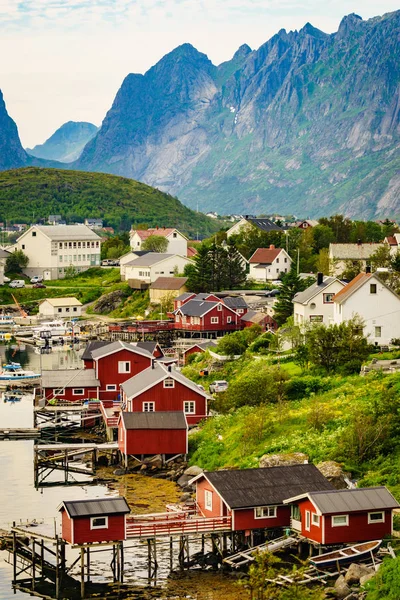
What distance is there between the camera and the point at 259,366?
→ 69.1 m

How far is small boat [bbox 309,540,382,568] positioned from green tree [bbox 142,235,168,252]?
111297mm

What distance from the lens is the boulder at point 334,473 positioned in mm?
44312

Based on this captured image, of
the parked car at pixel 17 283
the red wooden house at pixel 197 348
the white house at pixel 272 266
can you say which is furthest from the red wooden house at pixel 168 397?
the parked car at pixel 17 283

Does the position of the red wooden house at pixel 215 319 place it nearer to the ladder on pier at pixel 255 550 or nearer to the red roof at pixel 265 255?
the red roof at pixel 265 255

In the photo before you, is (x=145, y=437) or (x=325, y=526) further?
(x=145, y=437)

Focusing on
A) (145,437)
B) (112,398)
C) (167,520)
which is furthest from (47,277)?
(167,520)

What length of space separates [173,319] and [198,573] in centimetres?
6989

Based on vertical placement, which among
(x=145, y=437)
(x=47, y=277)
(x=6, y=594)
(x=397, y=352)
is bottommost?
(x=6, y=594)

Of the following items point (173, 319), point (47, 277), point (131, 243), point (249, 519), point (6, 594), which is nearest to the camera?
point (6, 594)

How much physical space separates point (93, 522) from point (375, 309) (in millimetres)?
36006

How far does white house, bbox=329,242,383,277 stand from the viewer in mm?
115625

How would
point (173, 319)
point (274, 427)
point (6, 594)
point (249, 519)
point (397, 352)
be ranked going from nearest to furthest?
point (6, 594)
point (249, 519)
point (274, 427)
point (397, 352)
point (173, 319)

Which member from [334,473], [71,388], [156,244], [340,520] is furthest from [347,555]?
[156,244]

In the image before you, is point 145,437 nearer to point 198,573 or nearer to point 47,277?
point 198,573
